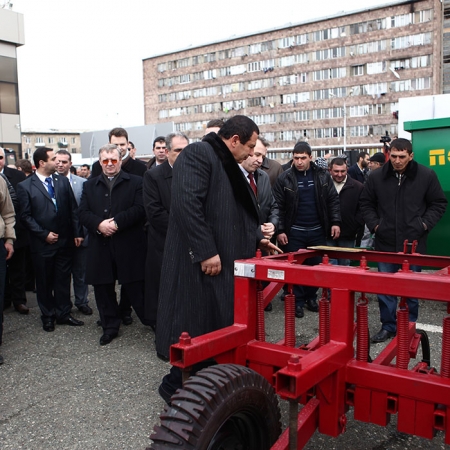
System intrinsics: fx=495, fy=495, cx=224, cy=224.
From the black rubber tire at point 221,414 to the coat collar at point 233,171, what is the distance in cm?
131

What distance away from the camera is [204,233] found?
120 inches

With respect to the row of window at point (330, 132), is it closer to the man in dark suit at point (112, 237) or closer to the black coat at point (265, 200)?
the black coat at point (265, 200)

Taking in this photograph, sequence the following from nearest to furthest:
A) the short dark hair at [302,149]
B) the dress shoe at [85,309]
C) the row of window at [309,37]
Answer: the short dark hair at [302,149]
the dress shoe at [85,309]
the row of window at [309,37]

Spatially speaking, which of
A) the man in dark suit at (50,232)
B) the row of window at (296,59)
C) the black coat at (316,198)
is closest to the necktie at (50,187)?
the man in dark suit at (50,232)

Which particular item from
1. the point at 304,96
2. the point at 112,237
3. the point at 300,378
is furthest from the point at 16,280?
the point at 304,96

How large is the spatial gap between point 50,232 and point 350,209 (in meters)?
3.84

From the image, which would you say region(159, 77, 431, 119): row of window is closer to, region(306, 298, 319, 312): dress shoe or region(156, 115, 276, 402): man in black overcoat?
region(306, 298, 319, 312): dress shoe

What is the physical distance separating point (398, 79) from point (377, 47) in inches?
240

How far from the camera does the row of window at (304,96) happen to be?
66.9 meters

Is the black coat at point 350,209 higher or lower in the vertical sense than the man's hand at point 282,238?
higher

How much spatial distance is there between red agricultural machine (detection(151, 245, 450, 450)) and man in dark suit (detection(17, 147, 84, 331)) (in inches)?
139

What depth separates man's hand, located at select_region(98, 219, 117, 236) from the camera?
5078 millimetres

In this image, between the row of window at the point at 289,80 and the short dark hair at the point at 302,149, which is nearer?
the short dark hair at the point at 302,149

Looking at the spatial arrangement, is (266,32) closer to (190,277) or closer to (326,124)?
(326,124)
